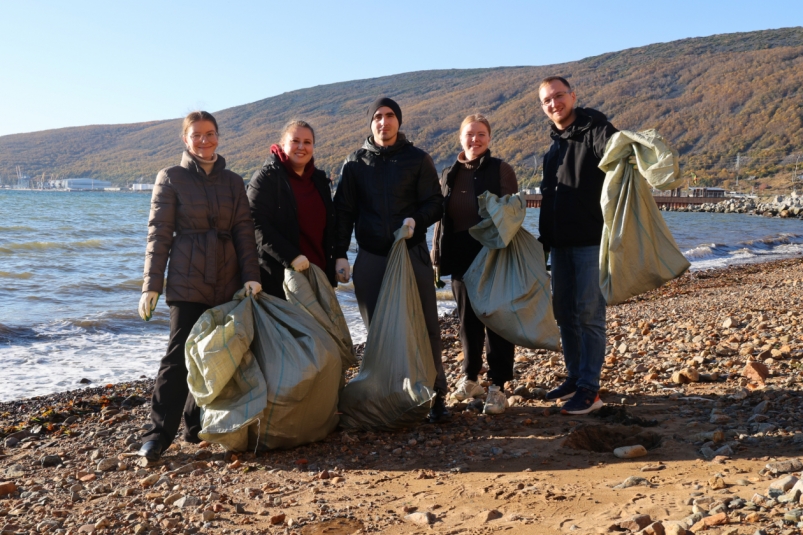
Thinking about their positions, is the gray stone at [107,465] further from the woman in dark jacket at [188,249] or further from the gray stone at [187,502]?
the gray stone at [187,502]

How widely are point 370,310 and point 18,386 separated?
3.78 metres

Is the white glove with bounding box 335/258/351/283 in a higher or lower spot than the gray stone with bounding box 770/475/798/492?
higher

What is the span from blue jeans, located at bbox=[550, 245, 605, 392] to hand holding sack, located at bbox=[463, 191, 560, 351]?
4.3 inches

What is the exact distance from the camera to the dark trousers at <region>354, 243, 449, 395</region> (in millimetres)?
3988

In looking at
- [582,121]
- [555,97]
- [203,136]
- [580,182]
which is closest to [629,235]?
[580,182]

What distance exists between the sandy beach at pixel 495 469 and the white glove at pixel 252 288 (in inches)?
33.3

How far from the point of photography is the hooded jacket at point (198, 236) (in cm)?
358

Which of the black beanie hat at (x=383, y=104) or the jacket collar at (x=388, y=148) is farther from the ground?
the black beanie hat at (x=383, y=104)

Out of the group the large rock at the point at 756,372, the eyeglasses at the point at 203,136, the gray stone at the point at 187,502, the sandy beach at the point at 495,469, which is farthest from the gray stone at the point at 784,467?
the eyeglasses at the point at 203,136

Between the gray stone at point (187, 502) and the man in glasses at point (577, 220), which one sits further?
the man in glasses at point (577, 220)

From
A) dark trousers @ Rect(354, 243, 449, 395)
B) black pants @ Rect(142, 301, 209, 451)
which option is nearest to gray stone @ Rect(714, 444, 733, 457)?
dark trousers @ Rect(354, 243, 449, 395)

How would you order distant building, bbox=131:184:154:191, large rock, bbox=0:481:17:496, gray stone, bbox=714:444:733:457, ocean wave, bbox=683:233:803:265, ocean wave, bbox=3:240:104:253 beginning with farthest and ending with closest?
distant building, bbox=131:184:154:191, ocean wave, bbox=683:233:803:265, ocean wave, bbox=3:240:104:253, large rock, bbox=0:481:17:496, gray stone, bbox=714:444:733:457

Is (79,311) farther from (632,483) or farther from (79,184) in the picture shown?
(79,184)

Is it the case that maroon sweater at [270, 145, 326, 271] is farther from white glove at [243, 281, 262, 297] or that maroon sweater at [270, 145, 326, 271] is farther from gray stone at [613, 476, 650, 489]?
gray stone at [613, 476, 650, 489]
